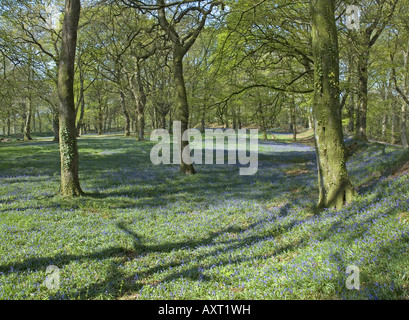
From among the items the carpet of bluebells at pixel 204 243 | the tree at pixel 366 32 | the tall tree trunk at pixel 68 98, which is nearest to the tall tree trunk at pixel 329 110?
the carpet of bluebells at pixel 204 243

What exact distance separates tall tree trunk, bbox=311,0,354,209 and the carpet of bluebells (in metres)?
0.68

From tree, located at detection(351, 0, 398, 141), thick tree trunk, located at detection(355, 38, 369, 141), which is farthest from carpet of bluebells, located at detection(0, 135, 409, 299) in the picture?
thick tree trunk, located at detection(355, 38, 369, 141)

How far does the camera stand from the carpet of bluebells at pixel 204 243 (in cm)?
380

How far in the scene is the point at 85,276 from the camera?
465 centimetres

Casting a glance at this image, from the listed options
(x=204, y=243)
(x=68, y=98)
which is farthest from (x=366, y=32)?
(x=68, y=98)

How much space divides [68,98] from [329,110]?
935cm

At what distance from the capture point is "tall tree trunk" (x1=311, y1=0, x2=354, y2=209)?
6.98 metres

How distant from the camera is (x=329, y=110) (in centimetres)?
706

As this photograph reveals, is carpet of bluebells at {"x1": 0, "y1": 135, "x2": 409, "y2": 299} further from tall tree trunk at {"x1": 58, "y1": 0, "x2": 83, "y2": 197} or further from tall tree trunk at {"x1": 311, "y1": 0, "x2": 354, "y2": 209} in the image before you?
tall tree trunk at {"x1": 58, "y1": 0, "x2": 83, "y2": 197}

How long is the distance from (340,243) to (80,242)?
5.74 metres

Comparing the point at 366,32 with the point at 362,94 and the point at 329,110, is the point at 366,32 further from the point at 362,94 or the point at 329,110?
the point at 329,110

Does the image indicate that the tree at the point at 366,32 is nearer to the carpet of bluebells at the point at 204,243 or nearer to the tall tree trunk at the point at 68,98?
the carpet of bluebells at the point at 204,243
